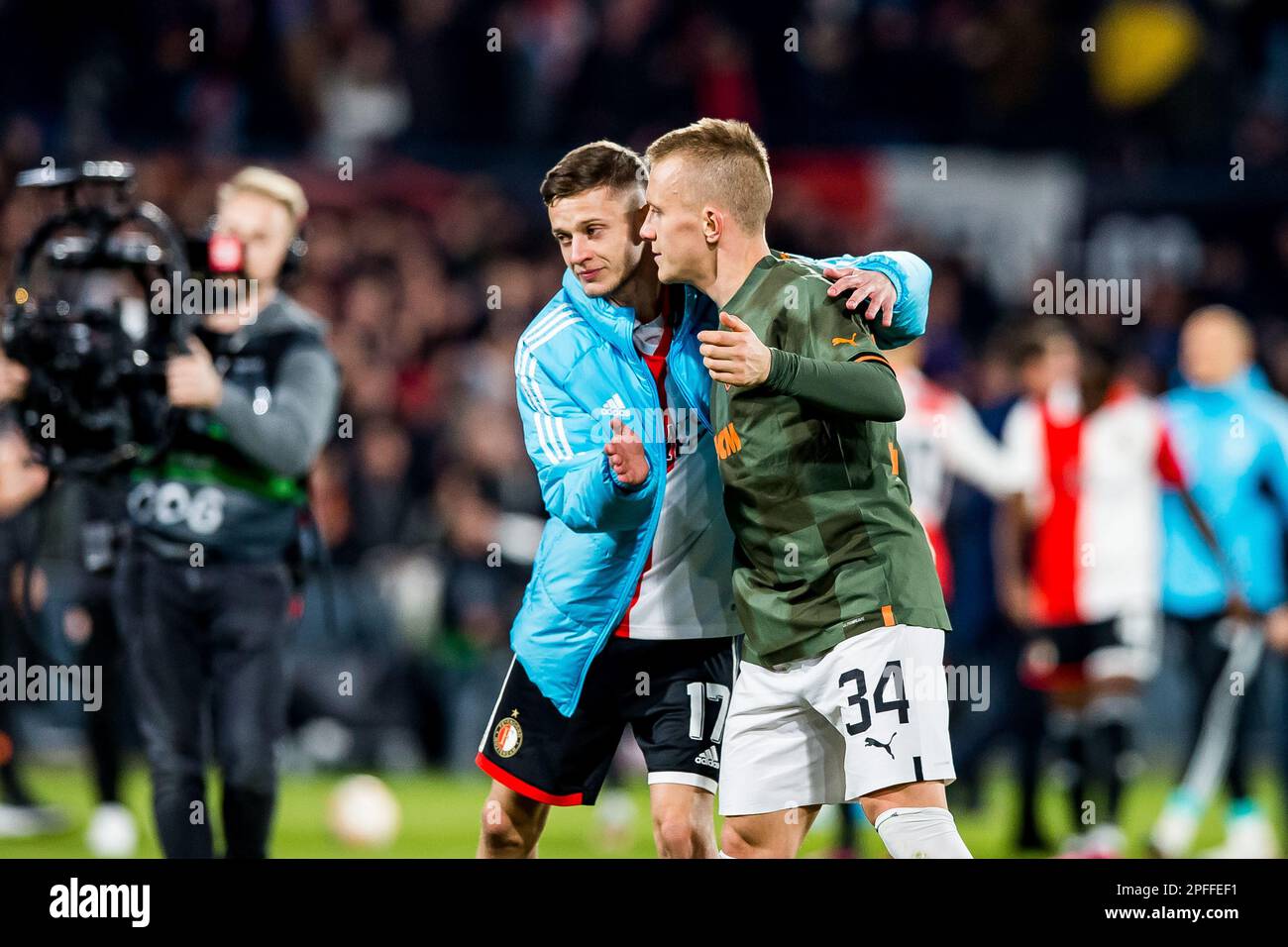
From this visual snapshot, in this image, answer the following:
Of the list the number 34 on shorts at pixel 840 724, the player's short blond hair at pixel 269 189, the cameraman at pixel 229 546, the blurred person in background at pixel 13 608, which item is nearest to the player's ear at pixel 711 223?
the number 34 on shorts at pixel 840 724

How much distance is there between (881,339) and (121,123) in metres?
9.63

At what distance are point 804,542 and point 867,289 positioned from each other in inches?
23.8

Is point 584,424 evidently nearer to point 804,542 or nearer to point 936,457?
point 804,542

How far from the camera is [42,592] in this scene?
9.00 metres

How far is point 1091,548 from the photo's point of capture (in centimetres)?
791

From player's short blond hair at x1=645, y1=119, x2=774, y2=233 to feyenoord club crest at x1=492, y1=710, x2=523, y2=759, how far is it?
1.43 meters

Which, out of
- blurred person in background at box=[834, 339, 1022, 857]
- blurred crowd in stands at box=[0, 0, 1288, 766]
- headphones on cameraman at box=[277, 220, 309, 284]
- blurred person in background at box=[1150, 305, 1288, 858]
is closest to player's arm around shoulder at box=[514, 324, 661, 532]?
headphones on cameraman at box=[277, 220, 309, 284]

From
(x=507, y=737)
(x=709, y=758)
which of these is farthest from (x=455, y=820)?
(x=709, y=758)

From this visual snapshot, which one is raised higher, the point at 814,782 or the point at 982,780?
the point at 814,782

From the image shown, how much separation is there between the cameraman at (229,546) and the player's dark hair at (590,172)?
4.58ft

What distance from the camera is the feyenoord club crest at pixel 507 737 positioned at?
4.74m
